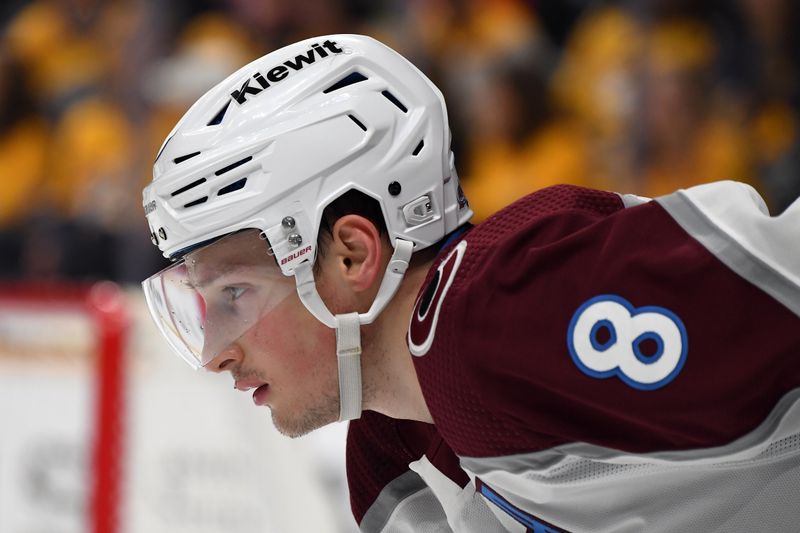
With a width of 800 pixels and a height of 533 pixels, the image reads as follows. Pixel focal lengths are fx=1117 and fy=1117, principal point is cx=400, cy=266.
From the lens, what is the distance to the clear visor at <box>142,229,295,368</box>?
1.67m

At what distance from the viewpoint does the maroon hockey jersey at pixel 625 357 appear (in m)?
1.26

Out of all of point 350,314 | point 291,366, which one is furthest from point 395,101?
point 291,366

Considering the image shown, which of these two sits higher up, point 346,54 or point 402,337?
point 346,54

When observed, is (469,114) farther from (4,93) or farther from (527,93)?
(4,93)

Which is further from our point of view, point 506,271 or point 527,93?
point 527,93

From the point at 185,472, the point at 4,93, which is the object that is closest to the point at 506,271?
the point at 185,472

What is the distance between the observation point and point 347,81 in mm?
1691

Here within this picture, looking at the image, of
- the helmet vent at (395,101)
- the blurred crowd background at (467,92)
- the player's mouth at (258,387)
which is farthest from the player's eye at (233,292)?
the blurred crowd background at (467,92)

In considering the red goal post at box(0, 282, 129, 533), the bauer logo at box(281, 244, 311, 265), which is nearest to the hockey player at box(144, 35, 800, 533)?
the bauer logo at box(281, 244, 311, 265)

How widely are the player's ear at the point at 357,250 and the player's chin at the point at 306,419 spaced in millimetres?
206

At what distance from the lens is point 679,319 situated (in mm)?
1259

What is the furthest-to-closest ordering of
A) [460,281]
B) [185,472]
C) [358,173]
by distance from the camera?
[185,472] < [358,173] < [460,281]

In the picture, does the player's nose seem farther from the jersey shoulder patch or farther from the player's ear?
the jersey shoulder patch

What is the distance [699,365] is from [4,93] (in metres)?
4.26
